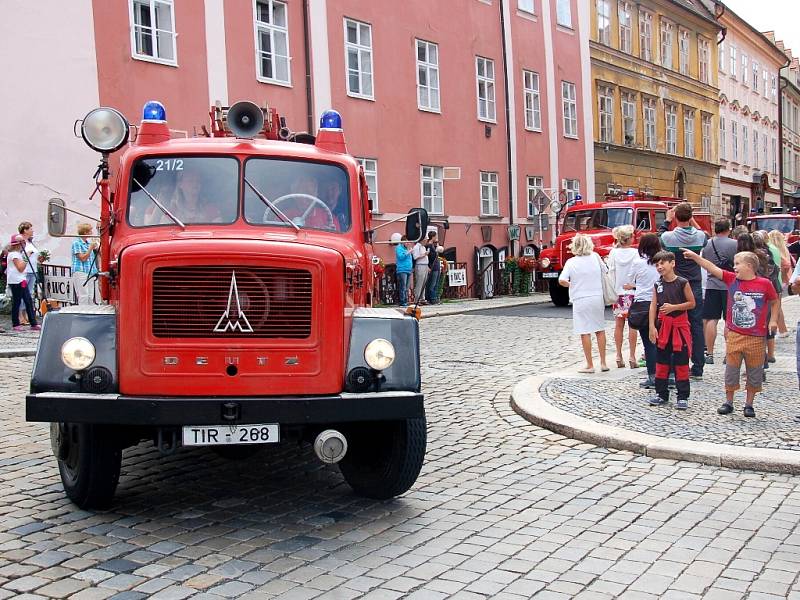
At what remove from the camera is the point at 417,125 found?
86.8ft

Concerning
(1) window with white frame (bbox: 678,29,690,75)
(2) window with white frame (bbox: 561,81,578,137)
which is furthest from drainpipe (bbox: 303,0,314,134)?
(1) window with white frame (bbox: 678,29,690,75)

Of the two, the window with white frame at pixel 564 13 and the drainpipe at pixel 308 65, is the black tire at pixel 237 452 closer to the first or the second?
the drainpipe at pixel 308 65

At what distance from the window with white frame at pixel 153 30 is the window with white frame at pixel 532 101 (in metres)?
15.0

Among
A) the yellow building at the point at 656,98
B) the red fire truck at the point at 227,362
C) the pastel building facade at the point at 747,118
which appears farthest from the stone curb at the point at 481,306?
the pastel building facade at the point at 747,118

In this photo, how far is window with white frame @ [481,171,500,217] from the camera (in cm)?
2941

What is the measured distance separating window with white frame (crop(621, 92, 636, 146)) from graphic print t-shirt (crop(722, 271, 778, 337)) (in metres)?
31.4

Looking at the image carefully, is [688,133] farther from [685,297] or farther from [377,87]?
[685,297]

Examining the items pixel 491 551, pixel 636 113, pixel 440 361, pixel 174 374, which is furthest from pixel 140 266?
pixel 636 113

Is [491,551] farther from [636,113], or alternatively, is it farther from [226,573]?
[636,113]

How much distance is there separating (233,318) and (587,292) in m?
6.52

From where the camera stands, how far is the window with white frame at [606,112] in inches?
1426

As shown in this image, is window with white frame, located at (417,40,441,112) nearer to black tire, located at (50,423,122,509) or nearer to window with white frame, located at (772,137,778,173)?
black tire, located at (50,423,122,509)

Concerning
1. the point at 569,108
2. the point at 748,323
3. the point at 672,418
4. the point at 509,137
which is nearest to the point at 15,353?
the point at 672,418

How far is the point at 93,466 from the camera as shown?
5.50m
